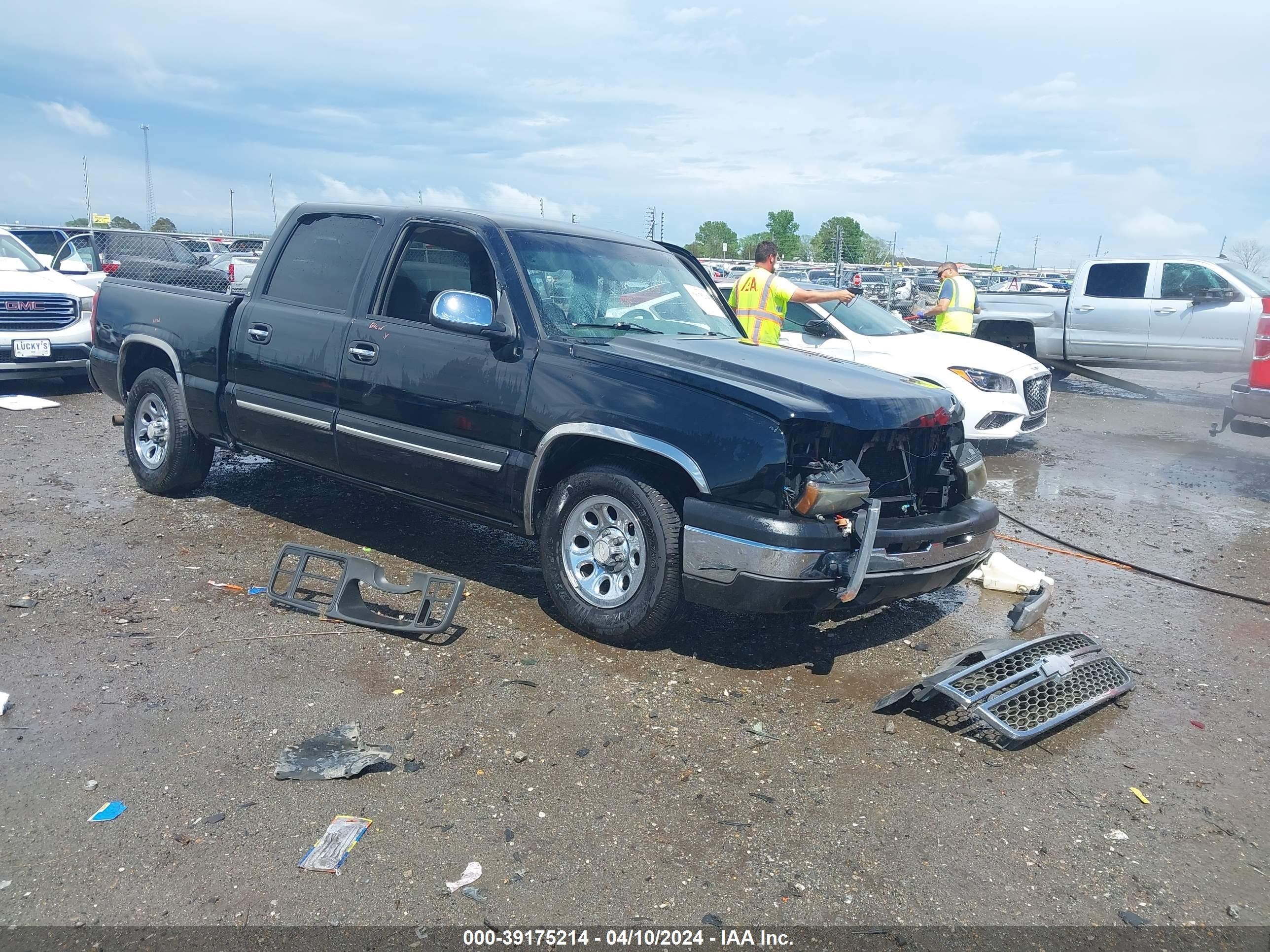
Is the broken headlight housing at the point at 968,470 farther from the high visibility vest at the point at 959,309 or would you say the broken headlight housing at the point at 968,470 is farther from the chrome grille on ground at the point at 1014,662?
the high visibility vest at the point at 959,309

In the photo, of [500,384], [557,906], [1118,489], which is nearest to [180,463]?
[500,384]

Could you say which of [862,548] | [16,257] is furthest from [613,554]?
[16,257]

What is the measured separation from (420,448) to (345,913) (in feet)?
8.67

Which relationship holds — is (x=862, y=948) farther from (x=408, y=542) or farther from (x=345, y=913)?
(x=408, y=542)

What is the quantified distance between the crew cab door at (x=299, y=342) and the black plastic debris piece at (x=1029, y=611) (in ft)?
11.8

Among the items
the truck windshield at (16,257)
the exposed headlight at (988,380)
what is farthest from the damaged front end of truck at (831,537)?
the truck windshield at (16,257)

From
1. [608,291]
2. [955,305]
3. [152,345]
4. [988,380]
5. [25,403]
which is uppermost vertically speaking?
[608,291]

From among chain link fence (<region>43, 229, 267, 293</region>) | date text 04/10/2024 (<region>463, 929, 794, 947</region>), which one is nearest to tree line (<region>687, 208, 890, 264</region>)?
chain link fence (<region>43, 229, 267, 293</region>)

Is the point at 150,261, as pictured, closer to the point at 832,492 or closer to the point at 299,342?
the point at 299,342

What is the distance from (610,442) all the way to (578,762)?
4.87ft

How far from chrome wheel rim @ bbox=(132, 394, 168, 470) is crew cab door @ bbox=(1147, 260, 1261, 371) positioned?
12.6 m

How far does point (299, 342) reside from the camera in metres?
5.47

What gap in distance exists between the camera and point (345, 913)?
2662mm

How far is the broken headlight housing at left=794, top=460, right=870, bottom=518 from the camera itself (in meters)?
3.95
